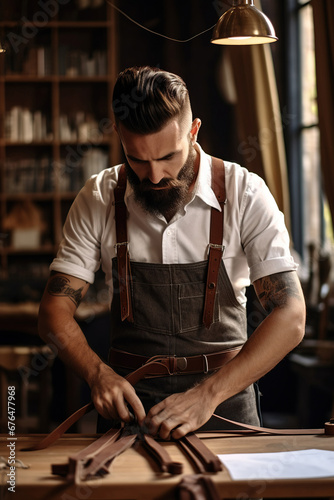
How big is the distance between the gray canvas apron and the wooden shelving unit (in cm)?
434

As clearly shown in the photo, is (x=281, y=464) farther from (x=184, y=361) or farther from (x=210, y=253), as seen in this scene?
(x=210, y=253)

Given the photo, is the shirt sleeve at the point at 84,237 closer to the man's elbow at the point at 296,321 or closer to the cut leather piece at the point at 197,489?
the man's elbow at the point at 296,321

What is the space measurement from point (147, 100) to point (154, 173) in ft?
0.61

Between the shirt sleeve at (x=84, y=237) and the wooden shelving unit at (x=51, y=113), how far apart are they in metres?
4.24

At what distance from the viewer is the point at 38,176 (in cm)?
619

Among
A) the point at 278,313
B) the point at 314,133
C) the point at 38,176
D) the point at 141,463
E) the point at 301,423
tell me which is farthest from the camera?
the point at 38,176

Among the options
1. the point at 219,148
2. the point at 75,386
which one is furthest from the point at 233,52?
the point at 75,386

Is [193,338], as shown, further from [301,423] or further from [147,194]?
[301,423]

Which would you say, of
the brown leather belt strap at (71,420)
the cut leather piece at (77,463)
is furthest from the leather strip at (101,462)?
the brown leather belt strap at (71,420)

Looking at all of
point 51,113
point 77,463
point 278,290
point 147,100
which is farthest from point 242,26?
point 51,113

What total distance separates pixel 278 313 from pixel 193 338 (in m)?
0.28

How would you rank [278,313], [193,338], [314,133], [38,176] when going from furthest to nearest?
[38,176] → [314,133] → [193,338] → [278,313]

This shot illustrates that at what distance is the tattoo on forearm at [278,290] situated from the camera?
175cm

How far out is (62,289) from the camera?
1885 millimetres
